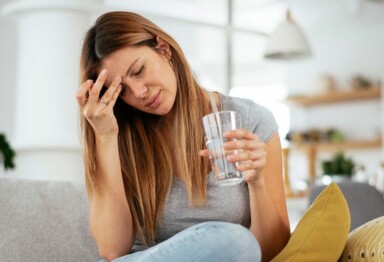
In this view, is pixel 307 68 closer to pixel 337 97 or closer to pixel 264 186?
pixel 337 97

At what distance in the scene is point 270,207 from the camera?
4.94ft

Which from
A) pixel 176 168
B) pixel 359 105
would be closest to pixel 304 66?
pixel 359 105

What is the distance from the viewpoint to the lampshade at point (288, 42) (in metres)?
4.62

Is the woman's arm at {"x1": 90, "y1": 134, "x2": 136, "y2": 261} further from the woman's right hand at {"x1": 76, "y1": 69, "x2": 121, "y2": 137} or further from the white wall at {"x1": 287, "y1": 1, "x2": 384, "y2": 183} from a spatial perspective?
the white wall at {"x1": 287, "y1": 1, "x2": 384, "y2": 183}

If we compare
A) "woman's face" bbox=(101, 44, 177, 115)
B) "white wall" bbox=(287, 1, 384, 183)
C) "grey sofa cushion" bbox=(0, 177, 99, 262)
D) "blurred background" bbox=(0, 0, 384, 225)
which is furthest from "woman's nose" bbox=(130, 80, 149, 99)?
"white wall" bbox=(287, 1, 384, 183)

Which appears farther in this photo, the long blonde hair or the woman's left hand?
the long blonde hair

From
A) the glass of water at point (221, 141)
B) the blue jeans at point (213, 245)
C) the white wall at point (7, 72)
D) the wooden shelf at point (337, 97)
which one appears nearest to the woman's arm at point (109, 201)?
the glass of water at point (221, 141)

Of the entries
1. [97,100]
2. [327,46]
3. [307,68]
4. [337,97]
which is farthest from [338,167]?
[307,68]

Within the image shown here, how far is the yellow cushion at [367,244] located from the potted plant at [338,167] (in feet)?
9.42

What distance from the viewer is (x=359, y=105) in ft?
27.2

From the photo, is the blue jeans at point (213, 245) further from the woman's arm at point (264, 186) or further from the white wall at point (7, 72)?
the white wall at point (7, 72)

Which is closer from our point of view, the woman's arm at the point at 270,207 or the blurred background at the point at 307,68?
the woman's arm at the point at 270,207

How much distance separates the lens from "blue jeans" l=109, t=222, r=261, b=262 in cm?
112

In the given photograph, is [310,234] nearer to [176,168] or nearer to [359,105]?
[176,168]
